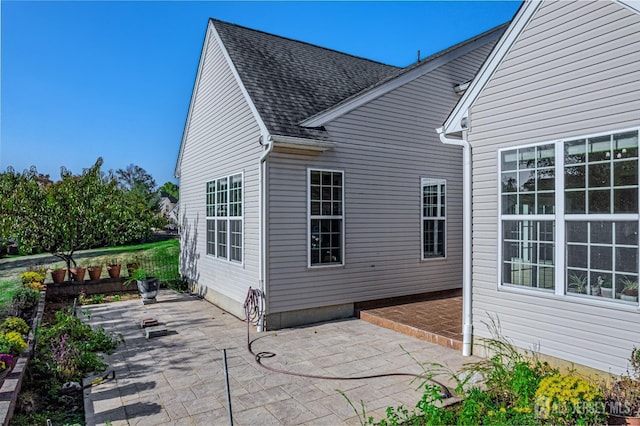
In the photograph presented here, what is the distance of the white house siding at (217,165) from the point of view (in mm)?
7633

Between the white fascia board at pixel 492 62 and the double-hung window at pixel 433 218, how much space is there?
10.7ft

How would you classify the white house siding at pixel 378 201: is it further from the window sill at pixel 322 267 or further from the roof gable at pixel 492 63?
the roof gable at pixel 492 63

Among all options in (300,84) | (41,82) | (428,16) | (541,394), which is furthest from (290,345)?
(41,82)

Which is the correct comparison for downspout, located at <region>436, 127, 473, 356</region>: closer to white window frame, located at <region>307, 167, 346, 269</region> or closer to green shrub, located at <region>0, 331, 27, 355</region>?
white window frame, located at <region>307, 167, 346, 269</region>

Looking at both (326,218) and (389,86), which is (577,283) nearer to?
(326,218)

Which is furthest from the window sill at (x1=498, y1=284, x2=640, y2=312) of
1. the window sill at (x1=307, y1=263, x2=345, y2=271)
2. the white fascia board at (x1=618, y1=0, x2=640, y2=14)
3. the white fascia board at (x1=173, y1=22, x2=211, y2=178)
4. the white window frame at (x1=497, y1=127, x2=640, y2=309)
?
the white fascia board at (x1=173, y1=22, x2=211, y2=178)

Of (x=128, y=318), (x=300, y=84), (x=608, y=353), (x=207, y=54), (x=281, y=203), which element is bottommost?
(x=128, y=318)

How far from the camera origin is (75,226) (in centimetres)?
1134

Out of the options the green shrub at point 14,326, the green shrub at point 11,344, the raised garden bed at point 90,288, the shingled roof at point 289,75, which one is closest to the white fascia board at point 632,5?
the shingled roof at point 289,75

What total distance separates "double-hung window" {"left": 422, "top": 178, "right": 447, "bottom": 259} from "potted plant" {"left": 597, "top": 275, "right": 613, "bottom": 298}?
4.80 metres

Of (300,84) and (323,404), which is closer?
(323,404)

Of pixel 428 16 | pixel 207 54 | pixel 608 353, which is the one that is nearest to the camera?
pixel 608 353

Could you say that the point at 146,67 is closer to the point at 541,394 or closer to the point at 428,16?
the point at 428,16

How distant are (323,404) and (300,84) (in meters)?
6.84
